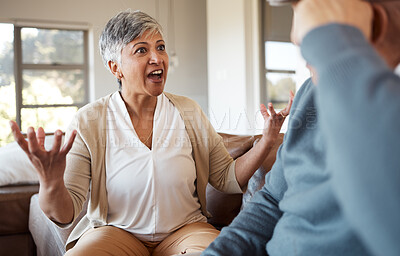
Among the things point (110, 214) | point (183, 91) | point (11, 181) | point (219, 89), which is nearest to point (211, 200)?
point (110, 214)

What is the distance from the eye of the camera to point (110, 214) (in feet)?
5.24

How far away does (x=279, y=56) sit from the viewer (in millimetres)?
5707

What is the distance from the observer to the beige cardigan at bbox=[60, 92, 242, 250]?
153 centimetres

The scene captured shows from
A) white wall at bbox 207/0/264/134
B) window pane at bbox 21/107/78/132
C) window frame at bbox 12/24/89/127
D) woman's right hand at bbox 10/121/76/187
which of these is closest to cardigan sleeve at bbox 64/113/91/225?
woman's right hand at bbox 10/121/76/187

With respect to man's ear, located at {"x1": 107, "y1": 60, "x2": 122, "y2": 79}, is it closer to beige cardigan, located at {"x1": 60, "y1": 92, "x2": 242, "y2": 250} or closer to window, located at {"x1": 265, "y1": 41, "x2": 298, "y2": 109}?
beige cardigan, located at {"x1": 60, "y1": 92, "x2": 242, "y2": 250}

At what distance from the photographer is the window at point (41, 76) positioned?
248 inches

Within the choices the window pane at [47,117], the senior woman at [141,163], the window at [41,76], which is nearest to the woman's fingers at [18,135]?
the senior woman at [141,163]

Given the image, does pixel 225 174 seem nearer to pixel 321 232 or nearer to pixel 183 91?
pixel 321 232

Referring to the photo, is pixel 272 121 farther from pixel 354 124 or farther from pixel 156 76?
pixel 354 124

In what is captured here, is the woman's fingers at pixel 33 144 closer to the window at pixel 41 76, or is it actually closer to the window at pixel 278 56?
the window at pixel 278 56

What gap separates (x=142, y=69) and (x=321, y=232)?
125cm

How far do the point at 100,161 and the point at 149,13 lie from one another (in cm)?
575

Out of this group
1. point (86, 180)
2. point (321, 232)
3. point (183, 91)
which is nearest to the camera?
point (321, 232)

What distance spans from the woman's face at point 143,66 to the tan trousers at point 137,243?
566 mm
